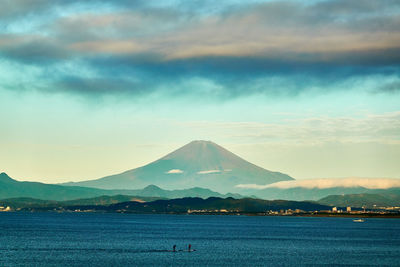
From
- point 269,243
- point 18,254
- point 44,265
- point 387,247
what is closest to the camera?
point 44,265

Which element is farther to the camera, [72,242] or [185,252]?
[72,242]

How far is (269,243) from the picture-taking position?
15800 centimetres

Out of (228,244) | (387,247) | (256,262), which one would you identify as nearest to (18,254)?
(256,262)

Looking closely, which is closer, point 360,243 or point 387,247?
point 387,247

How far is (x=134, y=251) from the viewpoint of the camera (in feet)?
416

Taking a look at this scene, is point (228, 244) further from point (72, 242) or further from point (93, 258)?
point (93, 258)

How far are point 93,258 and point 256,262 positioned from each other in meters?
29.8

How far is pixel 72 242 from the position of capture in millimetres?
148875

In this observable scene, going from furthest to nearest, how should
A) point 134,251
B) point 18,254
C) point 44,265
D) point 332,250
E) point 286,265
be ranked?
1. point 332,250
2. point 134,251
3. point 18,254
4. point 286,265
5. point 44,265

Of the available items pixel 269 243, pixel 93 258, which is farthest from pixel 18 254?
pixel 269 243

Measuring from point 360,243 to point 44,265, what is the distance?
9088cm

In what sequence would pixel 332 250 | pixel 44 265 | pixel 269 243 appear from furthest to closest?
pixel 269 243 → pixel 332 250 → pixel 44 265

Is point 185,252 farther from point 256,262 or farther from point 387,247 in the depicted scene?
point 387,247

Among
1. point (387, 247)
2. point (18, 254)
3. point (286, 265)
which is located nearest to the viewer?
point (286, 265)
